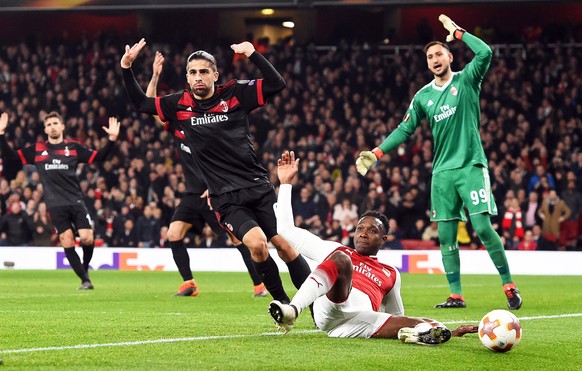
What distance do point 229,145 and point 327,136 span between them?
1818cm

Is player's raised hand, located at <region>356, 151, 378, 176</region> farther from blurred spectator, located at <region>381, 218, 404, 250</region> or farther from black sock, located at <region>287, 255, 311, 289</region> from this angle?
blurred spectator, located at <region>381, 218, 404, 250</region>

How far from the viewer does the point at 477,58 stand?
436 inches

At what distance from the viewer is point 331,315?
25.1 ft

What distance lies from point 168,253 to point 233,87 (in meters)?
13.9

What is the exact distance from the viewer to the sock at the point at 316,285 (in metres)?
7.05

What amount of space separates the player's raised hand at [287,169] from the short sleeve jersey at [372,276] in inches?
24.4

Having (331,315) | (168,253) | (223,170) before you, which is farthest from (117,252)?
(331,315)

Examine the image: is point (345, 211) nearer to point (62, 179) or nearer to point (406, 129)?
point (62, 179)

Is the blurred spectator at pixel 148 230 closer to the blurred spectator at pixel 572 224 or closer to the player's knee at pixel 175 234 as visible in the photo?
the blurred spectator at pixel 572 224

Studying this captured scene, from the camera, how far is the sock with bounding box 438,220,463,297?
454 inches

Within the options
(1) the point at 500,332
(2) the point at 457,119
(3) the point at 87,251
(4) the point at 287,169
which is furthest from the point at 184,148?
(1) the point at 500,332

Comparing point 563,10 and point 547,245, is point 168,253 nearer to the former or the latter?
point 547,245

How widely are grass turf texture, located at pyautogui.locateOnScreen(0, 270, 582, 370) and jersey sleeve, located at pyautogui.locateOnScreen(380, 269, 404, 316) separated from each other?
495 millimetres

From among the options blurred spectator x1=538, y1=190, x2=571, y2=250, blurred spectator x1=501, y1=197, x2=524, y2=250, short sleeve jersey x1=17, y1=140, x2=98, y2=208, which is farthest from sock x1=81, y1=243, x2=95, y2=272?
blurred spectator x1=538, y1=190, x2=571, y2=250
